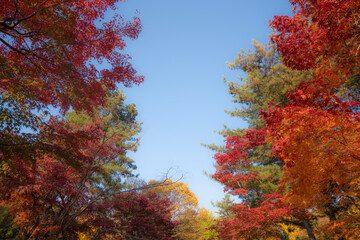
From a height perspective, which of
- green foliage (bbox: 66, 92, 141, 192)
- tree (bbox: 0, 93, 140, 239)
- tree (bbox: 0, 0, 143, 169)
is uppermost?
green foliage (bbox: 66, 92, 141, 192)

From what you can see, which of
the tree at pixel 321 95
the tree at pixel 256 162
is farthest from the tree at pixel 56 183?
the tree at pixel 256 162

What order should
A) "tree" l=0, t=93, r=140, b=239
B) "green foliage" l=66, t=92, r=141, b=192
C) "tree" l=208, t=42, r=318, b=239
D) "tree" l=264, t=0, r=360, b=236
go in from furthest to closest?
"green foliage" l=66, t=92, r=141, b=192 → "tree" l=208, t=42, r=318, b=239 → "tree" l=0, t=93, r=140, b=239 → "tree" l=264, t=0, r=360, b=236

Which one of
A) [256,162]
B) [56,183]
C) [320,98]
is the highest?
[256,162]

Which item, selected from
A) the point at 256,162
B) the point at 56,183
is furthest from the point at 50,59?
the point at 256,162

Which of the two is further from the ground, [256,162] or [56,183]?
[256,162]

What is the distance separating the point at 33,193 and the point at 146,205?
5988 mm

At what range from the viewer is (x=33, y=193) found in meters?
6.51

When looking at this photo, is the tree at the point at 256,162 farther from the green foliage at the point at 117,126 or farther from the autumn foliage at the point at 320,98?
the green foliage at the point at 117,126

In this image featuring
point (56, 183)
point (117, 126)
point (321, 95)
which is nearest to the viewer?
point (321, 95)

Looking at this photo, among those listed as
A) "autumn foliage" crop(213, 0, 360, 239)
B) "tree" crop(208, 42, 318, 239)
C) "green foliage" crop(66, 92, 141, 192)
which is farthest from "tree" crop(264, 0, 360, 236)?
"green foliage" crop(66, 92, 141, 192)

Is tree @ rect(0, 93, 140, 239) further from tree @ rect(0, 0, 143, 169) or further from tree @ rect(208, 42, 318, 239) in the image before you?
tree @ rect(208, 42, 318, 239)

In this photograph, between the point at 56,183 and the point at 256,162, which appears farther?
the point at 256,162

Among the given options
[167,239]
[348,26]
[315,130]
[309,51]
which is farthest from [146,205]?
[348,26]

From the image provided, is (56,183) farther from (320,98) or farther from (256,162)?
(256,162)
